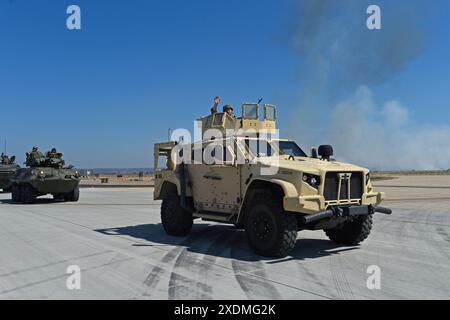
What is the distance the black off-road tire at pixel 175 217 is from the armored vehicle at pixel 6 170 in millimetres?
19044

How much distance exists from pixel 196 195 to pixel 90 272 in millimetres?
3415

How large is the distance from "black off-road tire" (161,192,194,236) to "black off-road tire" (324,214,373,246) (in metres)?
2.90

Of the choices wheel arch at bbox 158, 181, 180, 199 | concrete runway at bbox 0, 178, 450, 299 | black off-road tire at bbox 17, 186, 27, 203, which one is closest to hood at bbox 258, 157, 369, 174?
concrete runway at bbox 0, 178, 450, 299

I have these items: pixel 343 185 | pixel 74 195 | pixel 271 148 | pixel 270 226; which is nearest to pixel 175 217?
pixel 271 148

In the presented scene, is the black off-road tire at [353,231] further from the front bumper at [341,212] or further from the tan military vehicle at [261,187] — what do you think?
the front bumper at [341,212]

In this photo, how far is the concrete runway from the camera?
555cm

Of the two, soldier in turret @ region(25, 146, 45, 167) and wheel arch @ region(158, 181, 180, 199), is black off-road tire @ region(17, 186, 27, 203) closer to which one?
soldier in turret @ region(25, 146, 45, 167)

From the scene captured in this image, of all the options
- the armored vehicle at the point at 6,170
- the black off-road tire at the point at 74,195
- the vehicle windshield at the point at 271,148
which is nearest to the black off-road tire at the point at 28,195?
the black off-road tire at the point at 74,195

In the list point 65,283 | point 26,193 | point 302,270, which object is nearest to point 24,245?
point 65,283

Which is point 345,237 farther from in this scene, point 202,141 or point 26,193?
point 26,193

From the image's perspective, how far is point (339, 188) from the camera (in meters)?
7.66

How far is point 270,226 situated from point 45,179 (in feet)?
49.7

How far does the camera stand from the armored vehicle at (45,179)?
794 inches
